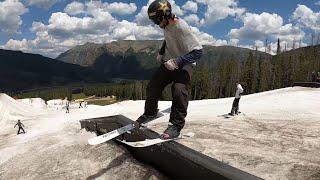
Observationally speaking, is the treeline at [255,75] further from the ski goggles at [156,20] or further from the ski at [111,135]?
the ski goggles at [156,20]

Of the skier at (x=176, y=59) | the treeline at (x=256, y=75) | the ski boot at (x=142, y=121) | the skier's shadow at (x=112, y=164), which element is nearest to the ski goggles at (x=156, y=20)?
the skier at (x=176, y=59)

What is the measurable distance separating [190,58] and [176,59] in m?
0.28

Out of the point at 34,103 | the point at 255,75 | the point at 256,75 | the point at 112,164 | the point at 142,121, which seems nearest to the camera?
the point at 112,164

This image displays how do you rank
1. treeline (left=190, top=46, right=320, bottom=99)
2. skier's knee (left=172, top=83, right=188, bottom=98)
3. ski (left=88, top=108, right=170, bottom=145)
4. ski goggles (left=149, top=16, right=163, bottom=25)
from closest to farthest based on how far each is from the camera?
ski (left=88, top=108, right=170, bottom=145)
skier's knee (left=172, top=83, right=188, bottom=98)
ski goggles (left=149, top=16, right=163, bottom=25)
treeline (left=190, top=46, right=320, bottom=99)

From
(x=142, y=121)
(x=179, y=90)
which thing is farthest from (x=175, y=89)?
(x=142, y=121)

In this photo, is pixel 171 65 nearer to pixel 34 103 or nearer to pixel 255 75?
pixel 34 103

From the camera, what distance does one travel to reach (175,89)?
7.50 meters

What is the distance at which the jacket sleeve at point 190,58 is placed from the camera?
7543mm

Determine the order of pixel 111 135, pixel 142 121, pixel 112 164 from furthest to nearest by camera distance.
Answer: pixel 142 121 → pixel 111 135 → pixel 112 164

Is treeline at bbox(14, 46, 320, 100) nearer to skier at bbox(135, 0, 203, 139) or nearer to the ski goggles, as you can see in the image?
skier at bbox(135, 0, 203, 139)

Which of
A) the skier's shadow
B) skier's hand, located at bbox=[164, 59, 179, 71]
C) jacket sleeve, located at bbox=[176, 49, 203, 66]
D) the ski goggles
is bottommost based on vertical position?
the skier's shadow

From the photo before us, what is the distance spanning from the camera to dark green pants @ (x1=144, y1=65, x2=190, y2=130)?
24.5 ft

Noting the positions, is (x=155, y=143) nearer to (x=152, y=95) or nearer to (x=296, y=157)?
(x=152, y=95)

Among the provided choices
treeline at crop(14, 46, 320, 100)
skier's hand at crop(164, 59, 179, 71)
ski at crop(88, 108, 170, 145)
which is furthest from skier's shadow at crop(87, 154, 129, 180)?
treeline at crop(14, 46, 320, 100)
